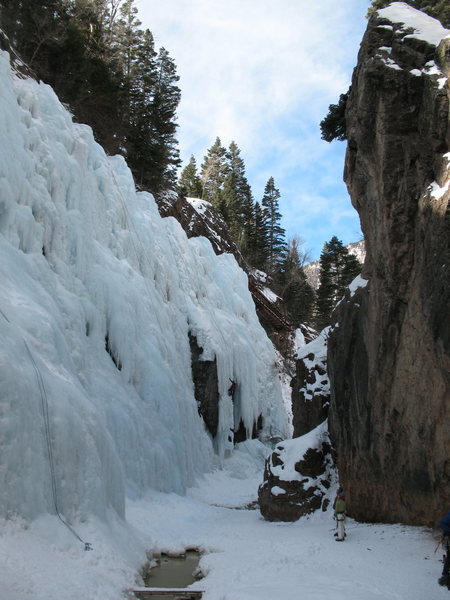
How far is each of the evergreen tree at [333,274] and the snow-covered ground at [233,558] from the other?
2728 cm

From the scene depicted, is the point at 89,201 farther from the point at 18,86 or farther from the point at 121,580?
the point at 121,580

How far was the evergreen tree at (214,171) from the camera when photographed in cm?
5091

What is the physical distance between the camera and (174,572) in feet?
31.0

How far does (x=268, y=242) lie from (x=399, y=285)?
130ft

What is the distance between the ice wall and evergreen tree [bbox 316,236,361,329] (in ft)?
54.7

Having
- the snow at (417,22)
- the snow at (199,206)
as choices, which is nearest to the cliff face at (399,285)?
the snow at (417,22)

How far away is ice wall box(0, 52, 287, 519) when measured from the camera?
847 cm

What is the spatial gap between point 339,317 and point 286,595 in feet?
31.2

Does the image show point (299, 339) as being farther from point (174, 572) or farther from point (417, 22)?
point (174, 572)

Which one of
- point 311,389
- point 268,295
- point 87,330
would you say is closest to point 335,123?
point 311,389

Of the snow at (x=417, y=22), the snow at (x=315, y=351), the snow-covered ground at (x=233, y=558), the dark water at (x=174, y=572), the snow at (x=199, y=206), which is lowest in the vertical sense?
the dark water at (x=174, y=572)

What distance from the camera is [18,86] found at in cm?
1494

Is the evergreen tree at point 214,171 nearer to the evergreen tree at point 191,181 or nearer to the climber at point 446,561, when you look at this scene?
the evergreen tree at point 191,181

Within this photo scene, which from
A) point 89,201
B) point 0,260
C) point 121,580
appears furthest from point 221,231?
point 121,580
